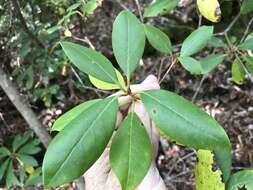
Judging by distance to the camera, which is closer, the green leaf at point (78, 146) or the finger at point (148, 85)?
the green leaf at point (78, 146)

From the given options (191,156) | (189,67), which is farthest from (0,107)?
(189,67)

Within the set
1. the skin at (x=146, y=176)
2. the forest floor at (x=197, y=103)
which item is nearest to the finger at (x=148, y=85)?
the skin at (x=146, y=176)

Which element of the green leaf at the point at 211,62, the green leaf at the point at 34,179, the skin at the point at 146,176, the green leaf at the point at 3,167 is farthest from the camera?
the green leaf at the point at 3,167

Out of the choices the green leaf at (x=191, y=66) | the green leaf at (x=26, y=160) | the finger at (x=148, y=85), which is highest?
the finger at (x=148, y=85)

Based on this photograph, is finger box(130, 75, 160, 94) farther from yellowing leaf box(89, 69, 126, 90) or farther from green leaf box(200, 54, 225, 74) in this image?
green leaf box(200, 54, 225, 74)

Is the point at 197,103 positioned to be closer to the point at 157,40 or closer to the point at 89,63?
the point at 157,40

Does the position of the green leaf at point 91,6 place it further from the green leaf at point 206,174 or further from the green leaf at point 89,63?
the green leaf at point 206,174
